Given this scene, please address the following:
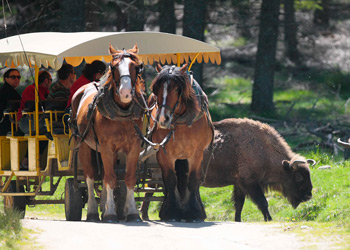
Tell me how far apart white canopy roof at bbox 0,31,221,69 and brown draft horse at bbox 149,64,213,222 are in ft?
2.74

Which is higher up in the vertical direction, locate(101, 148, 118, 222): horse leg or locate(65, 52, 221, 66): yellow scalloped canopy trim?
locate(65, 52, 221, 66): yellow scalloped canopy trim

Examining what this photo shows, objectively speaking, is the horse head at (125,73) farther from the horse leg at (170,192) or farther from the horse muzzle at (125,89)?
the horse leg at (170,192)

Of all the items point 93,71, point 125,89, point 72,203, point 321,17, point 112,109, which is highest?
point 321,17

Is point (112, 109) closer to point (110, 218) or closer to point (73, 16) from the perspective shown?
point (110, 218)

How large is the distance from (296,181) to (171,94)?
498 cm

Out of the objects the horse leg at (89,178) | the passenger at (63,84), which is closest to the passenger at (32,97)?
the passenger at (63,84)

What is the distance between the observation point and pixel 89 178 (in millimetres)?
11930

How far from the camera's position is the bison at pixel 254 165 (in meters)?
15.4

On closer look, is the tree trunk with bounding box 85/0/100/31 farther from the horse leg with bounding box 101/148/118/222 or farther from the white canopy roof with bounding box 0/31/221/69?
the horse leg with bounding box 101/148/118/222

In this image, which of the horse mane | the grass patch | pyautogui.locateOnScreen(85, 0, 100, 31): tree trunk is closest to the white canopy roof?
the horse mane

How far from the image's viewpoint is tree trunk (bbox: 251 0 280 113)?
82.0 feet

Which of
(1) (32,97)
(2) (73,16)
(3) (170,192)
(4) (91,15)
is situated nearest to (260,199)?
(3) (170,192)

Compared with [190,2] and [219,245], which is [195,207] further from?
[190,2]

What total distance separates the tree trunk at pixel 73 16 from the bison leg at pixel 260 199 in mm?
7350
